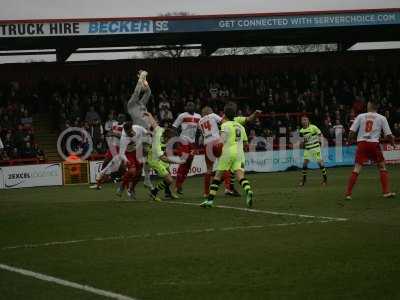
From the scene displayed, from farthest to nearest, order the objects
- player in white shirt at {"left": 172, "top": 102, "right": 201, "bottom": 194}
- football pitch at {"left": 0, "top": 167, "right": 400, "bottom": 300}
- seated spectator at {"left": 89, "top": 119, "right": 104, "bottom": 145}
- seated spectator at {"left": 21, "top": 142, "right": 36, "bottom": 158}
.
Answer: seated spectator at {"left": 89, "top": 119, "right": 104, "bottom": 145}
seated spectator at {"left": 21, "top": 142, "right": 36, "bottom": 158}
player in white shirt at {"left": 172, "top": 102, "right": 201, "bottom": 194}
football pitch at {"left": 0, "top": 167, "right": 400, "bottom": 300}

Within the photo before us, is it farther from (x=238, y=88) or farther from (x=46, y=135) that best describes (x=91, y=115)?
(x=238, y=88)

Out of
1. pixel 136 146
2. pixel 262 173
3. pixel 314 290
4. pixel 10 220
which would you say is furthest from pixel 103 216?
pixel 262 173

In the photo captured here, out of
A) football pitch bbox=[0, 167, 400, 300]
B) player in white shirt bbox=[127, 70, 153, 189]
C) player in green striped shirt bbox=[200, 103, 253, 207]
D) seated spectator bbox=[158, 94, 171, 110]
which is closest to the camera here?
football pitch bbox=[0, 167, 400, 300]

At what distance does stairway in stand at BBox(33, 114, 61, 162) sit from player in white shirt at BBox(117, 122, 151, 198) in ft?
55.8

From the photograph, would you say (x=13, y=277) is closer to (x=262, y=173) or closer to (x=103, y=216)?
(x=103, y=216)

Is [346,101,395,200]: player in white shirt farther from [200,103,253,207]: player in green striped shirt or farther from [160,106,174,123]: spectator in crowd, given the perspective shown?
[160,106,174,123]: spectator in crowd

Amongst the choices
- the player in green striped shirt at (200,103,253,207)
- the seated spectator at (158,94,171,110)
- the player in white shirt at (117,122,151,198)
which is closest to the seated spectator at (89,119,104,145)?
the seated spectator at (158,94,171,110)

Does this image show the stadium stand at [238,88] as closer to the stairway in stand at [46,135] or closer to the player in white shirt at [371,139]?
the stairway in stand at [46,135]

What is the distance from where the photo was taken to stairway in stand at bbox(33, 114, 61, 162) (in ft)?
120

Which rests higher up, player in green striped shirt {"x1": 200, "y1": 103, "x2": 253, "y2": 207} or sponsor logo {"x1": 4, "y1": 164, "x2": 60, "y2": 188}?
player in green striped shirt {"x1": 200, "y1": 103, "x2": 253, "y2": 207}

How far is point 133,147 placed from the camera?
19.0 metres

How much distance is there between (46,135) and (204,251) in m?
28.4

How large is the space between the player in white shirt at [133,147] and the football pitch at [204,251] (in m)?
2.56

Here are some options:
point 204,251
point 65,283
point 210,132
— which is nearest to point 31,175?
point 210,132
